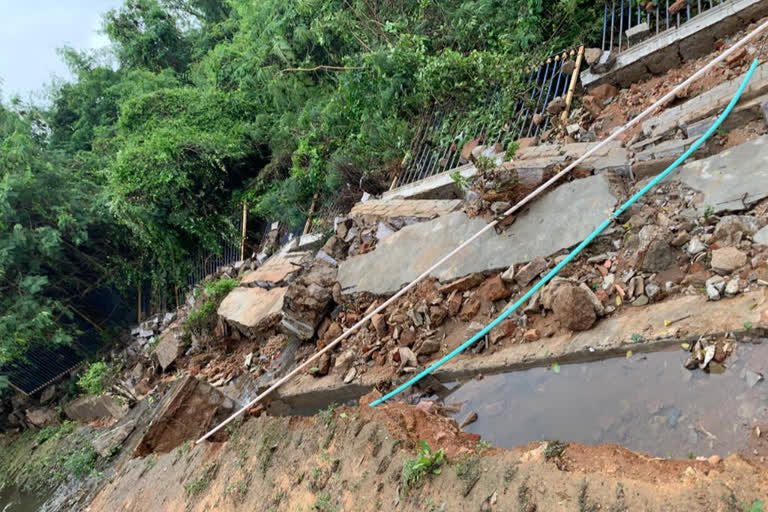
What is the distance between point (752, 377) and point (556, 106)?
143 inches

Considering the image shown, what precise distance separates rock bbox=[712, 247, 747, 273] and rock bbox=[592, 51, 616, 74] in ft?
9.67

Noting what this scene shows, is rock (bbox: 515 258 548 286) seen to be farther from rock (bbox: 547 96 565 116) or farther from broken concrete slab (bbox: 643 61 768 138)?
rock (bbox: 547 96 565 116)

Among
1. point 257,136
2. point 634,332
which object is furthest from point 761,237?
point 257,136

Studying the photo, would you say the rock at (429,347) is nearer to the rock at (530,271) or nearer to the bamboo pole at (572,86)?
the rock at (530,271)

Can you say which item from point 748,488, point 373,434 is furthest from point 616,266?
point 373,434

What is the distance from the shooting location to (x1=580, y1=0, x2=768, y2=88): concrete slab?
12.8 ft

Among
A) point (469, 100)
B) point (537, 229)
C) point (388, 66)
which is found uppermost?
point (388, 66)

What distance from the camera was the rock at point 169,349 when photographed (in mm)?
6660

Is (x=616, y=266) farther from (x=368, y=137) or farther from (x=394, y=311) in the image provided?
(x=368, y=137)

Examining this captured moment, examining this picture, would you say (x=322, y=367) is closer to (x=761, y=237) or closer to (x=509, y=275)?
(x=509, y=275)

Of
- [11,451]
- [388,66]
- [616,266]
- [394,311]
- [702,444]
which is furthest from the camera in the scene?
[11,451]

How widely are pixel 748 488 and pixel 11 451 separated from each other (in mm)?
11182

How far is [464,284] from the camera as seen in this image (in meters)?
3.48

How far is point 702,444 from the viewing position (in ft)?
6.00
